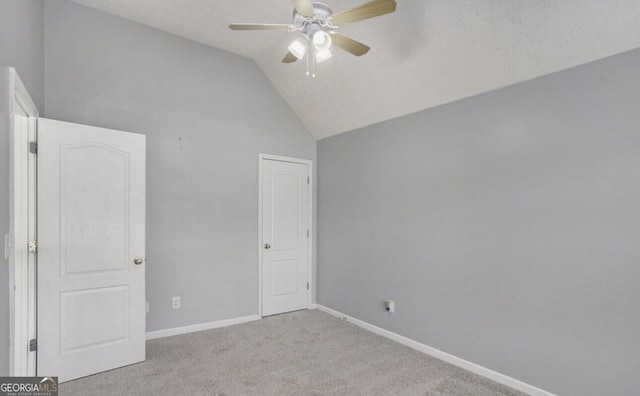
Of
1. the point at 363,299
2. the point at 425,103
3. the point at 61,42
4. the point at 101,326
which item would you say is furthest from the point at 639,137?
the point at 61,42

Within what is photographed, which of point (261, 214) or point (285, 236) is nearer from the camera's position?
point (261, 214)

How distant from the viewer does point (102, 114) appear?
10.6 ft

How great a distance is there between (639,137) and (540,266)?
1.03 meters

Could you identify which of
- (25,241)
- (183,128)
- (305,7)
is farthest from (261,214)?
(305,7)

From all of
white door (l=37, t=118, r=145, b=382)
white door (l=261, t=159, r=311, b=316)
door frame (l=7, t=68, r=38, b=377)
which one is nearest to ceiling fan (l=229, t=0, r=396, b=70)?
white door (l=37, t=118, r=145, b=382)

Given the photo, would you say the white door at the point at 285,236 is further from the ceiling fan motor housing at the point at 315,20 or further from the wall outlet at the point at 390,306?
the ceiling fan motor housing at the point at 315,20

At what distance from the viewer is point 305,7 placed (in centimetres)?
192

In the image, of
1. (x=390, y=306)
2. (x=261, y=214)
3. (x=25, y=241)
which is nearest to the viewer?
(x=25, y=241)

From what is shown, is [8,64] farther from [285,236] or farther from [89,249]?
[285,236]

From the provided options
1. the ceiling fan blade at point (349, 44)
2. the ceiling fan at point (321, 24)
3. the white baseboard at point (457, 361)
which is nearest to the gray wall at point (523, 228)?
the white baseboard at point (457, 361)

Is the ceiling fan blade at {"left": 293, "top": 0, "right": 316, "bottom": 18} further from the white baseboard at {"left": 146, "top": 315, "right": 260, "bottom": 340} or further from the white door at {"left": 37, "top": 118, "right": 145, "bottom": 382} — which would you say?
the white baseboard at {"left": 146, "top": 315, "right": 260, "bottom": 340}

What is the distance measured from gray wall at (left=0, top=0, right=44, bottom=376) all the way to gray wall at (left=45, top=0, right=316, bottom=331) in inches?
19.7

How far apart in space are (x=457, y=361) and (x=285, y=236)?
246cm

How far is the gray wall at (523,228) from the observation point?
2094mm
